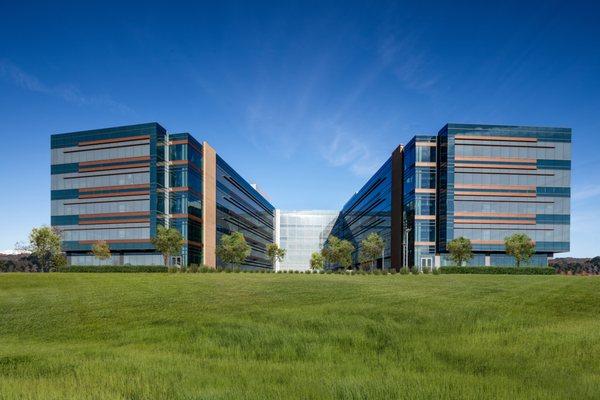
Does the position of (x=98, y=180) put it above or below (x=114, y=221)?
above

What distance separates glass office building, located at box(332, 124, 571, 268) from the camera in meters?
67.2

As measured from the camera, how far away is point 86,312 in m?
11.7

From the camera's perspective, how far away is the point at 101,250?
6012 cm

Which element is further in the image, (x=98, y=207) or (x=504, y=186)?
(x=504, y=186)

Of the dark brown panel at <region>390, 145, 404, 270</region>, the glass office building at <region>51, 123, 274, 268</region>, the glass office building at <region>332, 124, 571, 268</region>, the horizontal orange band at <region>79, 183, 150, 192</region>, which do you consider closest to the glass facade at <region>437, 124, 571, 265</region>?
the glass office building at <region>332, 124, 571, 268</region>

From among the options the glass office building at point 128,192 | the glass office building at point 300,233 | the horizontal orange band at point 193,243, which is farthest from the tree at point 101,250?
the glass office building at point 300,233

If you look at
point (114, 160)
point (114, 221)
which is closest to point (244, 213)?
point (114, 221)

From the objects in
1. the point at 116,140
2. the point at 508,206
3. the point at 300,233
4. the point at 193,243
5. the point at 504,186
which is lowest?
the point at 300,233

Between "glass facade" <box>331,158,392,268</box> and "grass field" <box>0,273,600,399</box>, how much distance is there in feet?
245

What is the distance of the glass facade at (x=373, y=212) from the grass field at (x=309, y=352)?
7470 centimetres

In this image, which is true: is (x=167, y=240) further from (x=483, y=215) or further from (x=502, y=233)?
(x=502, y=233)

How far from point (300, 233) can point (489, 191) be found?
84126 mm

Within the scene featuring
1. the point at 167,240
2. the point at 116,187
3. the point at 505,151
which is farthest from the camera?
the point at 505,151

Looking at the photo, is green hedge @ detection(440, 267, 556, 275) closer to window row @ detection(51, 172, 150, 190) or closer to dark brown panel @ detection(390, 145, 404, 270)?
dark brown panel @ detection(390, 145, 404, 270)
